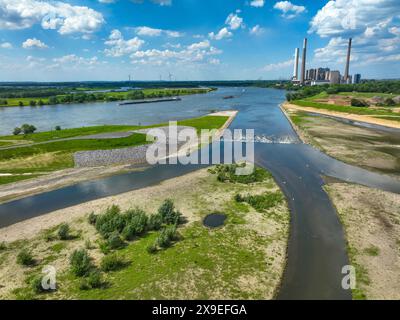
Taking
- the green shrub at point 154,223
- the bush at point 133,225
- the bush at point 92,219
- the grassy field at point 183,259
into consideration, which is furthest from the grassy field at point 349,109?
the bush at point 92,219

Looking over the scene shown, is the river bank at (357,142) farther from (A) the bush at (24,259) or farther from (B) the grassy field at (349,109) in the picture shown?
(A) the bush at (24,259)

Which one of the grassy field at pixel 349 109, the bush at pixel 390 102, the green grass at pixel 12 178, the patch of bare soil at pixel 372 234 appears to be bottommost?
the patch of bare soil at pixel 372 234

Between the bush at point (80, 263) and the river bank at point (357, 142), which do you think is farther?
the river bank at point (357, 142)

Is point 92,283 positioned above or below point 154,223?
below

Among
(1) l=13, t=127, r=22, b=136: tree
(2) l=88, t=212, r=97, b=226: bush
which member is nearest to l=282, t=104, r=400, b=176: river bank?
(2) l=88, t=212, r=97, b=226: bush

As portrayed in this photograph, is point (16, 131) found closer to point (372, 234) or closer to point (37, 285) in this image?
point (37, 285)

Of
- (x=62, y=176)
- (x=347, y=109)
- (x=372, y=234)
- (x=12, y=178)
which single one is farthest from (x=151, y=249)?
(x=347, y=109)

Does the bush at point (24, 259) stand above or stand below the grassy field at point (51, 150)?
below
